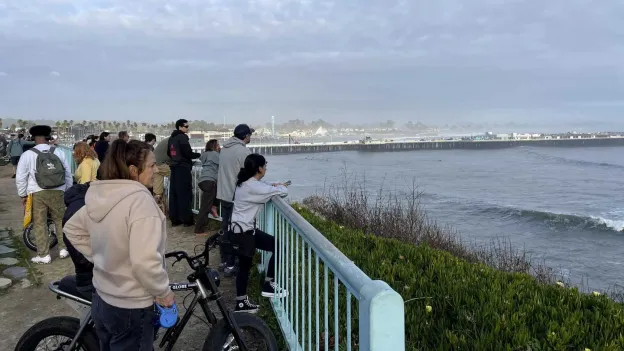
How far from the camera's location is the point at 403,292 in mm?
5199

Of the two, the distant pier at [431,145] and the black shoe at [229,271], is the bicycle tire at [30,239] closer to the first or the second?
the black shoe at [229,271]

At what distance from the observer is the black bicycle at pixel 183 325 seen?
3.29m

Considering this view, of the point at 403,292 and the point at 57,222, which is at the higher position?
the point at 57,222

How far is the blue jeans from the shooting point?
8.85 ft

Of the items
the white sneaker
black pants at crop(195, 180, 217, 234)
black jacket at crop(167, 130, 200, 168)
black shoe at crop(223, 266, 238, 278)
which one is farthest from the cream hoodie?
black jacket at crop(167, 130, 200, 168)

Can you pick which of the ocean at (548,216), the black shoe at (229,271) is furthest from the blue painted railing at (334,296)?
the ocean at (548,216)

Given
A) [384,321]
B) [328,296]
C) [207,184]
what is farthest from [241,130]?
[384,321]

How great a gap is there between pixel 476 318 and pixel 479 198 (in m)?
32.4

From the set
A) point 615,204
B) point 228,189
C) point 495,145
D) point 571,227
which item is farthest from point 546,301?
point 495,145

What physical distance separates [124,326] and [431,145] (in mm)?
159662

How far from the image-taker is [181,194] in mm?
8906

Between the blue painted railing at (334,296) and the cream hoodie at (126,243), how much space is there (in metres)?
0.86

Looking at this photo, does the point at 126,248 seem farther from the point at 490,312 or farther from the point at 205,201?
the point at 205,201

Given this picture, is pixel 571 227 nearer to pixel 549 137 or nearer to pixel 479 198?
pixel 479 198
